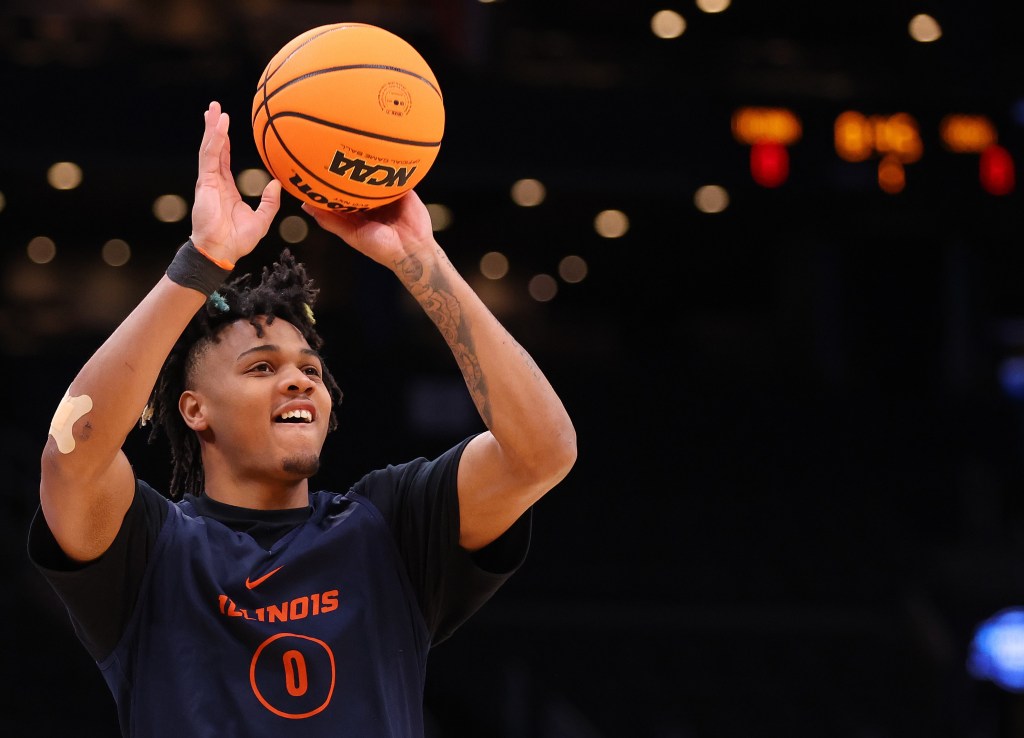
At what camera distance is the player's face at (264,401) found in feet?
9.98

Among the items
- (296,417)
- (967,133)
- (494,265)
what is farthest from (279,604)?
(494,265)

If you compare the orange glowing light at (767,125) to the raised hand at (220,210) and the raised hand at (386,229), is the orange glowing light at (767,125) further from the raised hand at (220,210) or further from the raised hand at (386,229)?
the raised hand at (220,210)

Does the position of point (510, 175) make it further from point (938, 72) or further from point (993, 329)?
point (993, 329)

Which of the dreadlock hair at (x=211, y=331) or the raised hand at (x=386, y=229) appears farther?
the dreadlock hair at (x=211, y=331)

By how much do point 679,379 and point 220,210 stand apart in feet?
36.2

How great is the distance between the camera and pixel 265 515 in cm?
307

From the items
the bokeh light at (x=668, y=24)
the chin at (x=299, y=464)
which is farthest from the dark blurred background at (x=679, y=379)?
the chin at (x=299, y=464)

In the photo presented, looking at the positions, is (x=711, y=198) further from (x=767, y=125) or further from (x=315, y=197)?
(x=315, y=197)

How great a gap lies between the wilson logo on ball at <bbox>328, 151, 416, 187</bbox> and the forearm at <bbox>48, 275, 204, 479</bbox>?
0.44 m

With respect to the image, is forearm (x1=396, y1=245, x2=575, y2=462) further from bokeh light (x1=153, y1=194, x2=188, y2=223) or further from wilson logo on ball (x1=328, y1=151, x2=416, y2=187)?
bokeh light (x1=153, y1=194, x2=188, y2=223)

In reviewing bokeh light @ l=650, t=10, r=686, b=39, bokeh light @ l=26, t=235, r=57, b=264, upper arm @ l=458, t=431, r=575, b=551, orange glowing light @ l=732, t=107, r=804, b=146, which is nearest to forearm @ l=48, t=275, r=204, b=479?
upper arm @ l=458, t=431, r=575, b=551

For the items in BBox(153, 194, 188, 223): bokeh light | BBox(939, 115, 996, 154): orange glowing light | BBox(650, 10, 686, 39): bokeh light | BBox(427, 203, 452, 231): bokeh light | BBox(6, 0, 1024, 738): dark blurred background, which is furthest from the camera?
BBox(427, 203, 452, 231): bokeh light

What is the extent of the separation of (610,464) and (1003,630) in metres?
3.84

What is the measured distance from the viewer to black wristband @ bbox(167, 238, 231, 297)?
278 cm
